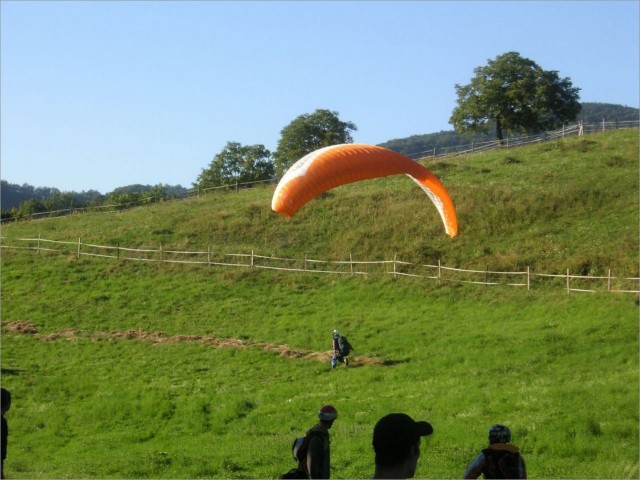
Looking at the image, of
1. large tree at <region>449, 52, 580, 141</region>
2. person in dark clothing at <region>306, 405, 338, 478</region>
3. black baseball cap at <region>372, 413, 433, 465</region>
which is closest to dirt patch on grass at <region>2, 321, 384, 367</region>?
person in dark clothing at <region>306, 405, 338, 478</region>

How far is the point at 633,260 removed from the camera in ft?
116

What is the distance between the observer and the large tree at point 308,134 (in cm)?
8819

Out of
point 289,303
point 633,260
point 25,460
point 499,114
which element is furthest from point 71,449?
point 499,114

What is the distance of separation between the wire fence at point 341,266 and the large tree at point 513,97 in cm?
3327

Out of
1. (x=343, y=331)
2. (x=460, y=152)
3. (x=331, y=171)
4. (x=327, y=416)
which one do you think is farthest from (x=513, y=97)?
(x=327, y=416)

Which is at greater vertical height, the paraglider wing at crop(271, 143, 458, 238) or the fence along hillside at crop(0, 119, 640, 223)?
the fence along hillside at crop(0, 119, 640, 223)

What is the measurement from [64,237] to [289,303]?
2125 cm

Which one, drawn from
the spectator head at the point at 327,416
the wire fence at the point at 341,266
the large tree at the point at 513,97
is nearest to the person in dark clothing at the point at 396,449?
the spectator head at the point at 327,416

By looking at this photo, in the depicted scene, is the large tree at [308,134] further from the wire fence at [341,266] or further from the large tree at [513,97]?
the wire fence at [341,266]

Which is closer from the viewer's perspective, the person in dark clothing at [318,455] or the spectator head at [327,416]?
the person in dark clothing at [318,455]

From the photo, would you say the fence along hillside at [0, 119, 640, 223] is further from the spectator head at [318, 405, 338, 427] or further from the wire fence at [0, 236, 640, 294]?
the spectator head at [318, 405, 338, 427]

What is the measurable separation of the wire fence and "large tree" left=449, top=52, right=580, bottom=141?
33269 mm

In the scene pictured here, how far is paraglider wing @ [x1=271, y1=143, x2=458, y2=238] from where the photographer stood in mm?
15516

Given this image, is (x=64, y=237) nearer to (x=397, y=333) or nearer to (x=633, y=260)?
(x=397, y=333)
